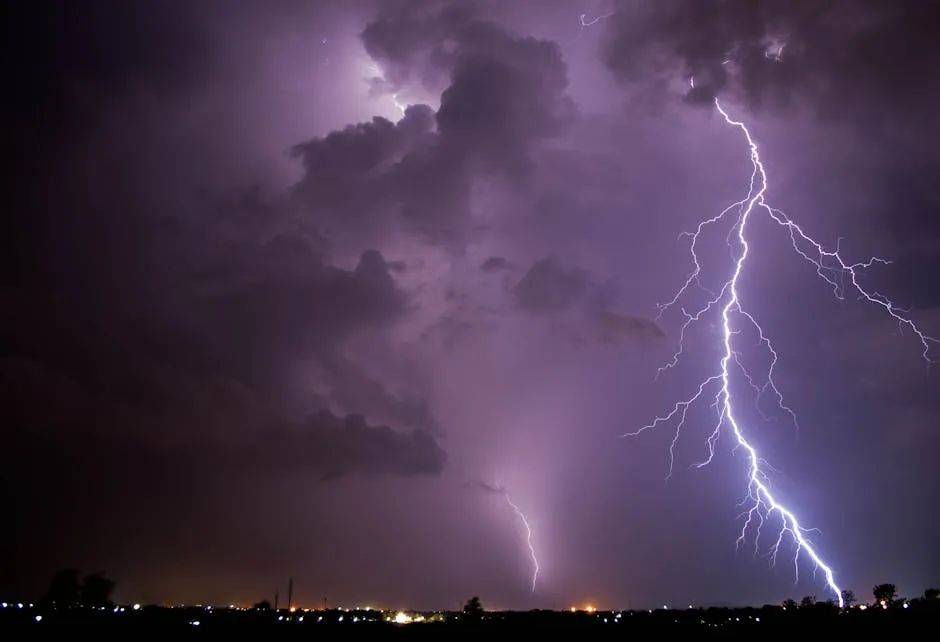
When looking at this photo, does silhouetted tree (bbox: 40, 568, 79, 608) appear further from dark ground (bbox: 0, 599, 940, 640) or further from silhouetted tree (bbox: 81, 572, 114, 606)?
dark ground (bbox: 0, 599, 940, 640)

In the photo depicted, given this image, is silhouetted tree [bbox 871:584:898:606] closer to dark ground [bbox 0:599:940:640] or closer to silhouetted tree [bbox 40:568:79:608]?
dark ground [bbox 0:599:940:640]

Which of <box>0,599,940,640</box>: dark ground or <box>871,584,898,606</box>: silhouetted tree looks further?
<box>871,584,898,606</box>: silhouetted tree

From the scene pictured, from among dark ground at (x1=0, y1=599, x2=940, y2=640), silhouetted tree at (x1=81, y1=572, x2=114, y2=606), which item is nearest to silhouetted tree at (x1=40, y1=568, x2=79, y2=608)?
silhouetted tree at (x1=81, y1=572, x2=114, y2=606)

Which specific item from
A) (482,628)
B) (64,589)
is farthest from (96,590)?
(482,628)

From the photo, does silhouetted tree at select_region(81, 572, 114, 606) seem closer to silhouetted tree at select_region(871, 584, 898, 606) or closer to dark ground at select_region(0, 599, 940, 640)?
dark ground at select_region(0, 599, 940, 640)

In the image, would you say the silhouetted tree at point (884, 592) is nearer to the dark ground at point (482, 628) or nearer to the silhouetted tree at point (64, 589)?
the dark ground at point (482, 628)

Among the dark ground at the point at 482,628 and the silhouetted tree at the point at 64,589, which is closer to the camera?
the dark ground at the point at 482,628

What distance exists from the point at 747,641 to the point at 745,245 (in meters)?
13.1

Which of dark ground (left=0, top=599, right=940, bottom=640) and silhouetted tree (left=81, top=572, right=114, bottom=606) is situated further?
silhouetted tree (left=81, top=572, right=114, bottom=606)

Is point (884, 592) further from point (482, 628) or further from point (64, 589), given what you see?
point (64, 589)

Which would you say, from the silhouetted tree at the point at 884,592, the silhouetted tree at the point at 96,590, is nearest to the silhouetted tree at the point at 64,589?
the silhouetted tree at the point at 96,590


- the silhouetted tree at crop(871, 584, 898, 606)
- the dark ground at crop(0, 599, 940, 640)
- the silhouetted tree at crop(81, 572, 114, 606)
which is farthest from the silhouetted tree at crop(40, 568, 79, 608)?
the silhouetted tree at crop(871, 584, 898, 606)

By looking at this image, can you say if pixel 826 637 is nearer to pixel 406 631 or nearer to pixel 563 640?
pixel 563 640

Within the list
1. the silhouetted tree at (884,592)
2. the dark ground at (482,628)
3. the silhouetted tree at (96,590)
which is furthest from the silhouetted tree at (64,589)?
the silhouetted tree at (884,592)
